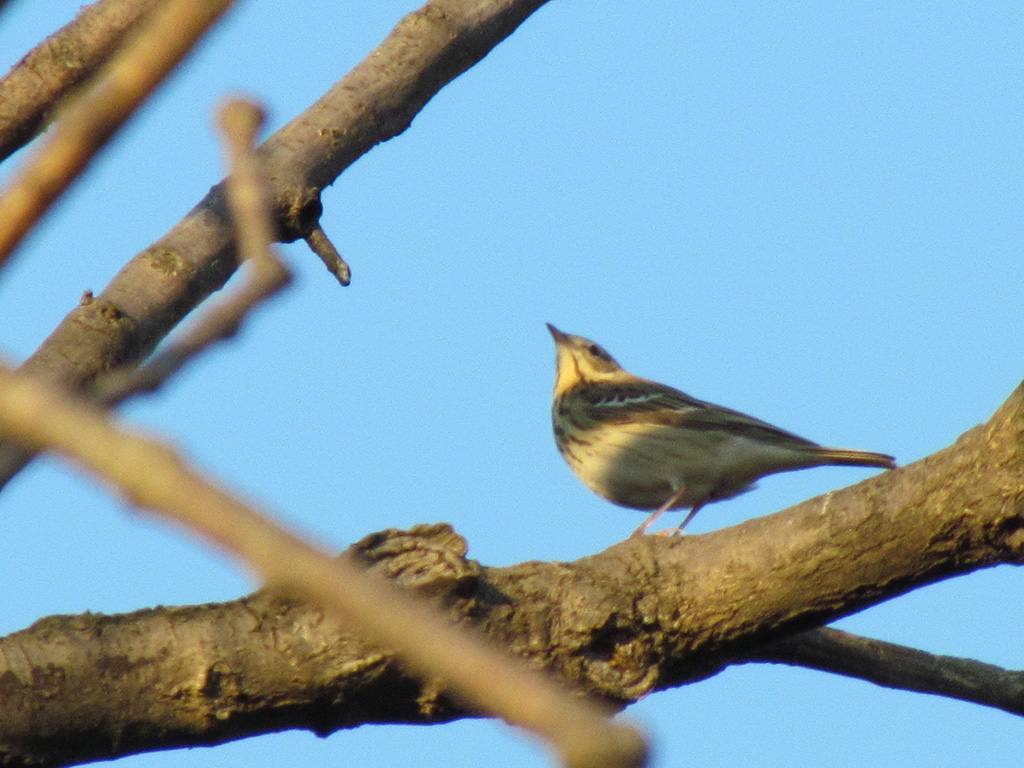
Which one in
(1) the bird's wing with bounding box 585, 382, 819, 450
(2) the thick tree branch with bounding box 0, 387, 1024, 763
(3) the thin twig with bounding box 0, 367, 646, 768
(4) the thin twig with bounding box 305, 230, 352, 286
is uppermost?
(1) the bird's wing with bounding box 585, 382, 819, 450

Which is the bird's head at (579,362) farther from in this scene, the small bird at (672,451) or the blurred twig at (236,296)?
Answer: the blurred twig at (236,296)

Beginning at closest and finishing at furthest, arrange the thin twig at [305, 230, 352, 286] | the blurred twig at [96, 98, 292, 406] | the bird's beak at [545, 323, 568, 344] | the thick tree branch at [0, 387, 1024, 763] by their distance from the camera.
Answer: the blurred twig at [96, 98, 292, 406]
the thick tree branch at [0, 387, 1024, 763]
the thin twig at [305, 230, 352, 286]
the bird's beak at [545, 323, 568, 344]

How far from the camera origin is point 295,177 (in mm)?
5777

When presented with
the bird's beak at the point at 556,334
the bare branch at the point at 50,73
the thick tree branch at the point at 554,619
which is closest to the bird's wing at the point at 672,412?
the bird's beak at the point at 556,334

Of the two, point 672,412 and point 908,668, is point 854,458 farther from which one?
point 908,668

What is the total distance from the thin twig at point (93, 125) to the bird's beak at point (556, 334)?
535 inches

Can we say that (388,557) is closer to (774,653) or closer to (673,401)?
(774,653)

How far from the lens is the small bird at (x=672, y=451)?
1105 centimetres

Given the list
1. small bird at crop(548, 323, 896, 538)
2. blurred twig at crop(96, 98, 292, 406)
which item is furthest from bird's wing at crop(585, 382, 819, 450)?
blurred twig at crop(96, 98, 292, 406)

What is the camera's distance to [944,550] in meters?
4.17

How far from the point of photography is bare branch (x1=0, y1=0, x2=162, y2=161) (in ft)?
18.0

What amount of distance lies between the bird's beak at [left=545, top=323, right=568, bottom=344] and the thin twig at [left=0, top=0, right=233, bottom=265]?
535 inches

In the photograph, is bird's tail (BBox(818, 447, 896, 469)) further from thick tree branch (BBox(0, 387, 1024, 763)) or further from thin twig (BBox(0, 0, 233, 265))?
thin twig (BBox(0, 0, 233, 265))

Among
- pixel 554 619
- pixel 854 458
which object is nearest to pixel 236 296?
pixel 554 619
